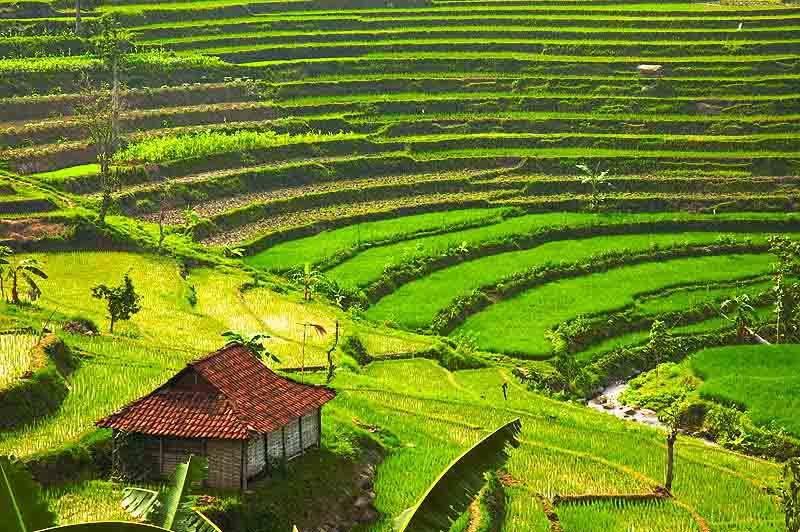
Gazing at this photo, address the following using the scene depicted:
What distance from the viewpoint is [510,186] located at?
38.8 metres

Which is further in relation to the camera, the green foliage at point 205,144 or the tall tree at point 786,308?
the green foliage at point 205,144

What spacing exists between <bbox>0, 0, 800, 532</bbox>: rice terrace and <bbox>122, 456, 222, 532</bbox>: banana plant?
0.03 m

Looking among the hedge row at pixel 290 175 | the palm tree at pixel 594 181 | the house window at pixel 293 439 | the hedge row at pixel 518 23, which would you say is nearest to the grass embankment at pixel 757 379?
the palm tree at pixel 594 181

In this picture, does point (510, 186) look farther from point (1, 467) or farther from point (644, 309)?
point (1, 467)

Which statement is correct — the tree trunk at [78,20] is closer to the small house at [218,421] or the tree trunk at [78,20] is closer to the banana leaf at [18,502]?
the small house at [218,421]

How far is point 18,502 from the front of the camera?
6.37 meters

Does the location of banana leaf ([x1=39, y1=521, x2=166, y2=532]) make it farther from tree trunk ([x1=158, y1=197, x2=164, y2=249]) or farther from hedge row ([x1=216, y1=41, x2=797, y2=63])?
hedge row ([x1=216, y1=41, x2=797, y2=63])

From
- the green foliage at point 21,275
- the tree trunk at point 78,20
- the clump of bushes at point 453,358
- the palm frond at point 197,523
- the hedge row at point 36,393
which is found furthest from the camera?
the tree trunk at point 78,20

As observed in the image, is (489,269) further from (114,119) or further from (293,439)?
(293,439)

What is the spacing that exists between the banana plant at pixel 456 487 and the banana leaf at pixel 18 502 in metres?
1.79

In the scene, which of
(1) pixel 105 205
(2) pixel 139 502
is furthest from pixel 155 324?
(2) pixel 139 502

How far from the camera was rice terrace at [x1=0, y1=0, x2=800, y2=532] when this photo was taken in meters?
15.0

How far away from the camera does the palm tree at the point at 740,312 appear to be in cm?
3047

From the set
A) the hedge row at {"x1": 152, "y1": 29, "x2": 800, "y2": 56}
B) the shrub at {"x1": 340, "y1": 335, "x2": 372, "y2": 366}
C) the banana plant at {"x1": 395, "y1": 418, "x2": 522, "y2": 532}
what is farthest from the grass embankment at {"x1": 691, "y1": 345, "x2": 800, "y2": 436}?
the hedge row at {"x1": 152, "y1": 29, "x2": 800, "y2": 56}
